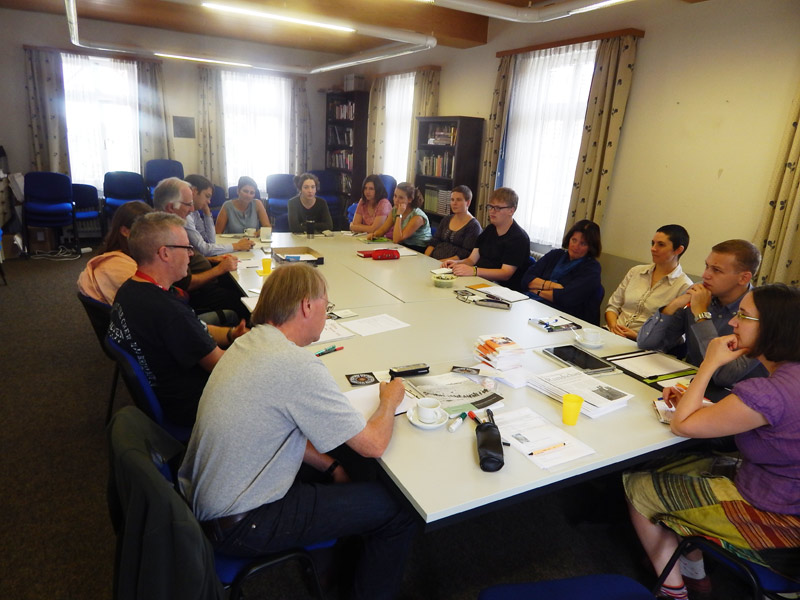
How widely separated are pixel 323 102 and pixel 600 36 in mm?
5264

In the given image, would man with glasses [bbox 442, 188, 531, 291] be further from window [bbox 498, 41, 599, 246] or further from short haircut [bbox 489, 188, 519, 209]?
window [bbox 498, 41, 599, 246]

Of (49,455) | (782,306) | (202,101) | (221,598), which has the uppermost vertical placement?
(202,101)

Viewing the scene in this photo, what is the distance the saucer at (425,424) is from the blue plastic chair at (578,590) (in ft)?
1.44

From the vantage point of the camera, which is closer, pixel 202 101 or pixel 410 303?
pixel 410 303

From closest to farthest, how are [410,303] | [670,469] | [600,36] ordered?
[670,469]
[410,303]
[600,36]

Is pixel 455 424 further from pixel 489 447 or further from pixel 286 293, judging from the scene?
pixel 286 293

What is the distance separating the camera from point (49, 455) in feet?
8.02

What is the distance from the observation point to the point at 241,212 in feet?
15.3

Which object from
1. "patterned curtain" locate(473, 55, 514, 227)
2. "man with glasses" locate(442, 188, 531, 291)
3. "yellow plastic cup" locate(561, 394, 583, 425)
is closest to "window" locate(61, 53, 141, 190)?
"patterned curtain" locate(473, 55, 514, 227)

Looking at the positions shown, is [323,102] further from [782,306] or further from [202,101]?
[782,306]

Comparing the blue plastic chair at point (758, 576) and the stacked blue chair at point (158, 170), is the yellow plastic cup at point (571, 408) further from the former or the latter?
the stacked blue chair at point (158, 170)

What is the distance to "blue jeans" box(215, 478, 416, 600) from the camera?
50.3 inches

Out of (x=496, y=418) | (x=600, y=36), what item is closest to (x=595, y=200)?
(x=600, y=36)

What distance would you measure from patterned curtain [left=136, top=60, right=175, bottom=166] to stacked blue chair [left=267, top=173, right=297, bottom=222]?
1460 millimetres
